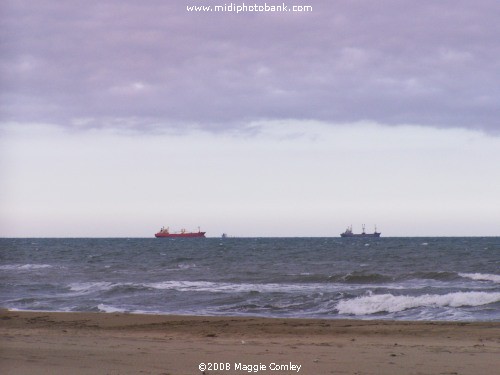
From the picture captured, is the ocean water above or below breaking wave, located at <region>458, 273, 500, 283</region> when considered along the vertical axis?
below

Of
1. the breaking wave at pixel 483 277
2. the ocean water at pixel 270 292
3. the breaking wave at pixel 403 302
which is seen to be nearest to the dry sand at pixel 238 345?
the ocean water at pixel 270 292

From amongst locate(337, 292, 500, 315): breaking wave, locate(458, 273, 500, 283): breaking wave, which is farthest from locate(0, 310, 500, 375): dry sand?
locate(458, 273, 500, 283): breaking wave

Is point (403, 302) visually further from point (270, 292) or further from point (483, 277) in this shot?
point (483, 277)

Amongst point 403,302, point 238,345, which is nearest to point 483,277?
point 403,302

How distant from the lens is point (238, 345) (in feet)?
42.7

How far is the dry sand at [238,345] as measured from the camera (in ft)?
32.7

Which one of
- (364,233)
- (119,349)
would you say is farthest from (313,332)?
(364,233)

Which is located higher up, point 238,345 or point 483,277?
point 238,345

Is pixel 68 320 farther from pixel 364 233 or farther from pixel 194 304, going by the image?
pixel 364 233

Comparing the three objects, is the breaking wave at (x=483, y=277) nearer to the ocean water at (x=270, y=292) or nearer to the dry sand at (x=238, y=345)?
the ocean water at (x=270, y=292)

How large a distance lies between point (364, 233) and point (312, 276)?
12178 cm

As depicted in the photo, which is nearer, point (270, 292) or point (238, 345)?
point (238, 345)

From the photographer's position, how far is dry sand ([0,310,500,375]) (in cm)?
996

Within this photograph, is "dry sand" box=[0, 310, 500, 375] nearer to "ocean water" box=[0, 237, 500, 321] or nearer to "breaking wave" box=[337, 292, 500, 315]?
"ocean water" box=[0, 237, 500, 321]
